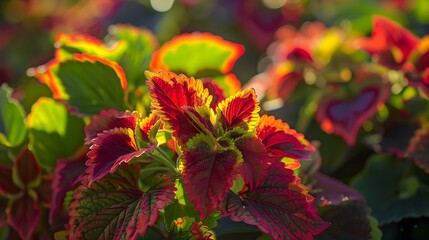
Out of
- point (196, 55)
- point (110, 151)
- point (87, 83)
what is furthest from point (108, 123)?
point (196, 55)

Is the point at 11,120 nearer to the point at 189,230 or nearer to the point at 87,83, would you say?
the point at 87,83

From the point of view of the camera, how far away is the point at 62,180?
0.91 m

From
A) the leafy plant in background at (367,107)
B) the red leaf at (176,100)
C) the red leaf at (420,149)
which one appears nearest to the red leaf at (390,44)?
the leafy plant in background at (367,107)

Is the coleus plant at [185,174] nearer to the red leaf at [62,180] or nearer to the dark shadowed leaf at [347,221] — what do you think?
the red leaf at [62,180]

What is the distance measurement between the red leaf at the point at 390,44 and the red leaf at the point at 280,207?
44 centimetres

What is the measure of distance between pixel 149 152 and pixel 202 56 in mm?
370

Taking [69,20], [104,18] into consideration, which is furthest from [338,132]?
[69,20]

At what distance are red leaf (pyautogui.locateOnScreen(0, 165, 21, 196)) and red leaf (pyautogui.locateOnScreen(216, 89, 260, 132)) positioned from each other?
1.20ft

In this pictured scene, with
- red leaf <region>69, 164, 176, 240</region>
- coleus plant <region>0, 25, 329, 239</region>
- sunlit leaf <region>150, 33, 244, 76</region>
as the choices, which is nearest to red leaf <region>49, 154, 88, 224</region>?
coleus plant <region>0, 25, 329, 239</region>

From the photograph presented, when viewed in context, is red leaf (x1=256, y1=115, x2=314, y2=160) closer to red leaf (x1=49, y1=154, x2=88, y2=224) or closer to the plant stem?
the plant stem

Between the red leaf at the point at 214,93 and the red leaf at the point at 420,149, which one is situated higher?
the red leaf at the point at 214,93

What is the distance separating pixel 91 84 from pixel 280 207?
0.39m

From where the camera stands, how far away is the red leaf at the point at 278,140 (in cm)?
81

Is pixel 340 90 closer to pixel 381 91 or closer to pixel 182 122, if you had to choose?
pixel 381 91
